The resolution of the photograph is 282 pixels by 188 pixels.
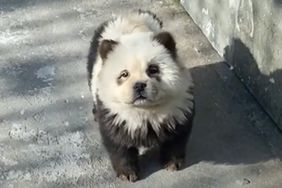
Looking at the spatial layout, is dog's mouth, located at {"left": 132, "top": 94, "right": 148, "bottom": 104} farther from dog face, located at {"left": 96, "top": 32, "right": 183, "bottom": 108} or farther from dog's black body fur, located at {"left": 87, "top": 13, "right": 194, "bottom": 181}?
dog's black body fur, located at {"left": 87, "top": 13, "right": 194, "bottom": 181}

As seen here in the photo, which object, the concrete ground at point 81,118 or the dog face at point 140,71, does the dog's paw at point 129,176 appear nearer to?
the concrete ground at point 81,118

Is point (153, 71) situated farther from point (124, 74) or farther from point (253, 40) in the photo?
point (253, 40)

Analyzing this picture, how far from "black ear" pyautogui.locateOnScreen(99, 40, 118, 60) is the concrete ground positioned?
564 millimetres

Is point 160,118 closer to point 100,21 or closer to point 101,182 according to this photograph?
point 101,182

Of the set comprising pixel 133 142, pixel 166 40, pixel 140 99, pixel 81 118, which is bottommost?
pixel 81 118

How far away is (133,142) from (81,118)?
0.57m

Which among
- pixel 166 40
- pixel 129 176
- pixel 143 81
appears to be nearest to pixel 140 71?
pixel 143 81

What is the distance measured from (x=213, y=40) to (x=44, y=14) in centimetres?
110

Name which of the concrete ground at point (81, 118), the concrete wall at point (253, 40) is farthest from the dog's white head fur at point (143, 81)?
the concrete wall at point (253, 40)

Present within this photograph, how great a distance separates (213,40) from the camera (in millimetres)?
3979

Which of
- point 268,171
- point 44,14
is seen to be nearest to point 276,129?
point 268,171

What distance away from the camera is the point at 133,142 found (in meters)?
2.96

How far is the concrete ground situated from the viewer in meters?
3.11

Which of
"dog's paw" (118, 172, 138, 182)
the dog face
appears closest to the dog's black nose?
the dog face
